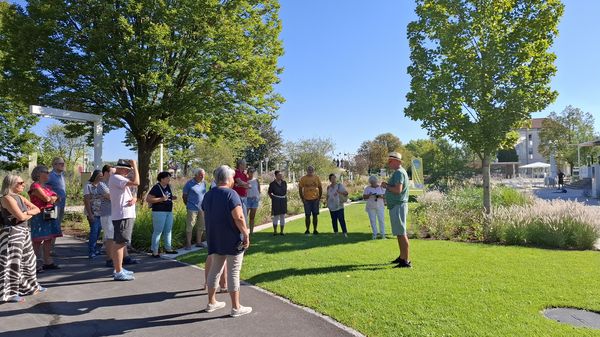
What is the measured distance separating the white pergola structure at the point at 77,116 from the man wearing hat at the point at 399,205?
9.79 meters

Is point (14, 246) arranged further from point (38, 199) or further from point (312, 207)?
point (312, 207)

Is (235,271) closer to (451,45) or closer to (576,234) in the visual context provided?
(576,234)

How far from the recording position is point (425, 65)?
10.7 meters

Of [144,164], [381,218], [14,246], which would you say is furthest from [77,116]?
[381,218]

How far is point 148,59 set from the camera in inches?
485

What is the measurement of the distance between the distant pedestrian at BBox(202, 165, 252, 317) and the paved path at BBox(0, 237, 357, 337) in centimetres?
39

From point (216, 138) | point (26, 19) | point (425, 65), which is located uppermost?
point (26, 19)

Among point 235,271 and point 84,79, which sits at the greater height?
point 84,79

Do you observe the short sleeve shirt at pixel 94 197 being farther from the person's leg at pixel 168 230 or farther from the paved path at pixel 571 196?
the paved path at pixel 571 196

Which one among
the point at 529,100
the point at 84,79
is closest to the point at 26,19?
the point at 84,79

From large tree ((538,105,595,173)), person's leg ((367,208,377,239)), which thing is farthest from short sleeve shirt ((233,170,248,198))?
large tree ((538,105,595,173))

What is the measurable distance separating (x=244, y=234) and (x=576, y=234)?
23.7 ft

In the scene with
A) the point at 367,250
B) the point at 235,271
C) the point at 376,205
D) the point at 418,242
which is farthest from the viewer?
the point at 376,205

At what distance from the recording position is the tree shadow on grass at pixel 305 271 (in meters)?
6.02
